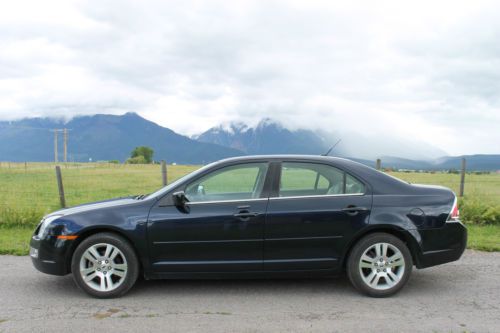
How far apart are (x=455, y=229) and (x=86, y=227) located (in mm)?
4024

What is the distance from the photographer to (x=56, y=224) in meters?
4.83

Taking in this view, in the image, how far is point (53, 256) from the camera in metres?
4.79

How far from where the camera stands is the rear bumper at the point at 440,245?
15.9 feet

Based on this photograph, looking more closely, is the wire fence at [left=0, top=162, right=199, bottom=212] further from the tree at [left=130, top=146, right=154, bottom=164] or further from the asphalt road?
the tree at [left=130, top=146, right=154, bottom=164]

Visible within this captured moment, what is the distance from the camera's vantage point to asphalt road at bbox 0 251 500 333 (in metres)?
3.96

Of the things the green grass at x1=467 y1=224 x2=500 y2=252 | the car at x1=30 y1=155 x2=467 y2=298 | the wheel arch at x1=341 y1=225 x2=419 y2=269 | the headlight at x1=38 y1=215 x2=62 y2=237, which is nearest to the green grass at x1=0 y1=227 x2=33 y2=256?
the headlight at x1=38 y1=215 x2=62 y2=237

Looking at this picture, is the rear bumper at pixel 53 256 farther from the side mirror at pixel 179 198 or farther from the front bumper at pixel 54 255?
the side mirror at pixel 179 198

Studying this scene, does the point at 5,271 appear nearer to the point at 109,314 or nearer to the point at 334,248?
the point at 109,314

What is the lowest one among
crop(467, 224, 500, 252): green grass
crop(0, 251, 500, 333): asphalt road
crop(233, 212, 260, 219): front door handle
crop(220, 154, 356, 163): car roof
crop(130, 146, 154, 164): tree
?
crop(0, 251, 500, 333): asphalt road

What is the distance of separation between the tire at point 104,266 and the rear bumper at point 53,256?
0.41ft

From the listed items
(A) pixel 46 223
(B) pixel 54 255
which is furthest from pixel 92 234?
(A) pixel 46 223

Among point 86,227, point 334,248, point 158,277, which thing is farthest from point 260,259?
point 86,227

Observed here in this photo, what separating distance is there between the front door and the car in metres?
0.01

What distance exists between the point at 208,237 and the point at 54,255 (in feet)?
5.49
